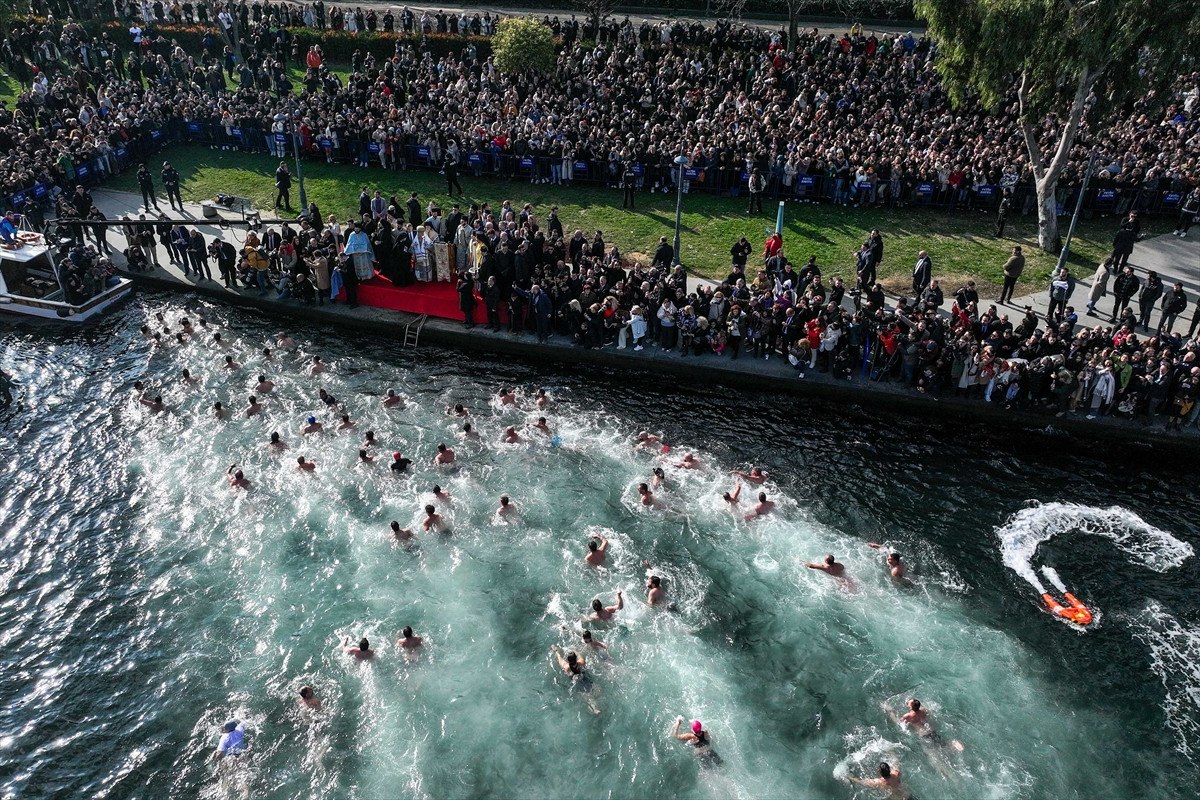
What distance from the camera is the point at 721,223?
31641 millimetres

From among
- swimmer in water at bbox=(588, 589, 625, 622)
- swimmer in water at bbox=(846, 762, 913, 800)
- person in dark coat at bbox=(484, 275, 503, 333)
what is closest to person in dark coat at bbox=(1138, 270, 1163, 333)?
swimmer in water at bbox=(846, 762, 913, 800)

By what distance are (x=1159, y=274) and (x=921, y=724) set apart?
19804 millimetres

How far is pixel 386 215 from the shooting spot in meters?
28.2

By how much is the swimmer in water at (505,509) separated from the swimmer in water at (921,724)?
349 inches

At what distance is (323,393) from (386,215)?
7.64 m

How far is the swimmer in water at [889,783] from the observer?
13945 mm

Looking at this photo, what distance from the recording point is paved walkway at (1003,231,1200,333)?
85.0 ft

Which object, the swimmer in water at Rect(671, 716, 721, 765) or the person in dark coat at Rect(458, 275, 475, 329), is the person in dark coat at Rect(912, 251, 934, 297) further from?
the swimmer in water at Rect(671, 716, 721, 765)

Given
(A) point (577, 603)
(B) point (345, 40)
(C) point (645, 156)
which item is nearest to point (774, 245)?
(C) point (645, 156)

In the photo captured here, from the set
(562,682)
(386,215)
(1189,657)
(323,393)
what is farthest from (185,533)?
(1189,657)

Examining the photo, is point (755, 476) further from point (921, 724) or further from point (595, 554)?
point (921, 724)

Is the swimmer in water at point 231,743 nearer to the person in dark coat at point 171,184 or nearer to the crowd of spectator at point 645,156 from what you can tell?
the crowd of spectator at point 645,156

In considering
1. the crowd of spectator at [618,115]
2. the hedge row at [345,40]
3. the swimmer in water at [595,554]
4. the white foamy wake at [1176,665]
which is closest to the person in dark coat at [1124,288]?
the crowd of spectator at [618,115]

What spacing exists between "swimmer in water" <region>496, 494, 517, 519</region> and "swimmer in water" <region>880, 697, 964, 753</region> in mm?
8867
